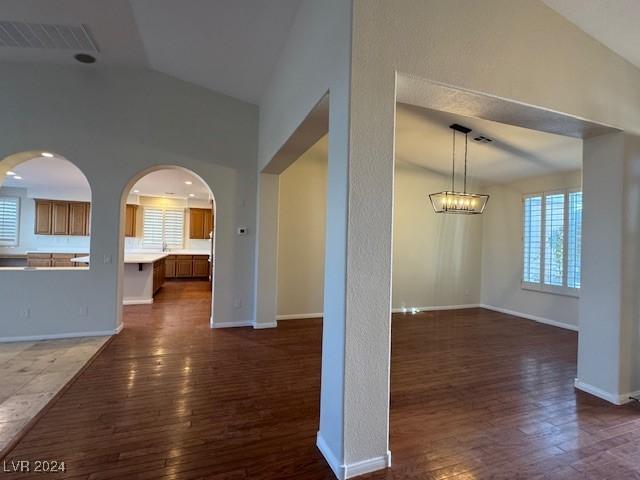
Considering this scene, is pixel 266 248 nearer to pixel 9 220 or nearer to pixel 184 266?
pixel 184 266

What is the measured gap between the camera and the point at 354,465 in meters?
1.85

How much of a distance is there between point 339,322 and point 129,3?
375 centimetres

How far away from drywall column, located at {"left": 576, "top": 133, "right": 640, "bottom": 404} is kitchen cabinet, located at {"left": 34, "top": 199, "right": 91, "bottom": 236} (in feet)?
34.2

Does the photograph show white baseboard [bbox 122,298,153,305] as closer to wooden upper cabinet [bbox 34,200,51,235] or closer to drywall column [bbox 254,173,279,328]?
drywall column [bbox 254,173,279,328]

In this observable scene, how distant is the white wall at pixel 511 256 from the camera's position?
18.2 ft

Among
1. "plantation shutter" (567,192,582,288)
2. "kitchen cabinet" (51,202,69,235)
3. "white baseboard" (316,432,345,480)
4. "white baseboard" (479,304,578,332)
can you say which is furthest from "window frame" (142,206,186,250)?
"plantation shutter" (567,192,582,288)

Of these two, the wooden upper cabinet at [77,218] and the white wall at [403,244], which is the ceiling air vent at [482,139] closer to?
the white wall at [403,244]

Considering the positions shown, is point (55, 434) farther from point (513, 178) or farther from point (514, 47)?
point (513, 178)

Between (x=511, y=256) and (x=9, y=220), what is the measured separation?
1240 cm

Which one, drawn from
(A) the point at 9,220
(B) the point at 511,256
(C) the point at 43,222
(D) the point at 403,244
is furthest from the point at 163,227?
(B) the point at 511,256

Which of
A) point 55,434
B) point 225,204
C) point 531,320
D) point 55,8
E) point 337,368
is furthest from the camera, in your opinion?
point 531,320

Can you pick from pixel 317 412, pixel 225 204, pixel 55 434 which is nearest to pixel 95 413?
pixel 55 434

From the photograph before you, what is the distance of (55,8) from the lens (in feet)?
10.3

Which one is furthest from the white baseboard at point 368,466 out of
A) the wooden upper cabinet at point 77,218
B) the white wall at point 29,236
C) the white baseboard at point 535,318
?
the wooden upper cabinet at point 77,218
